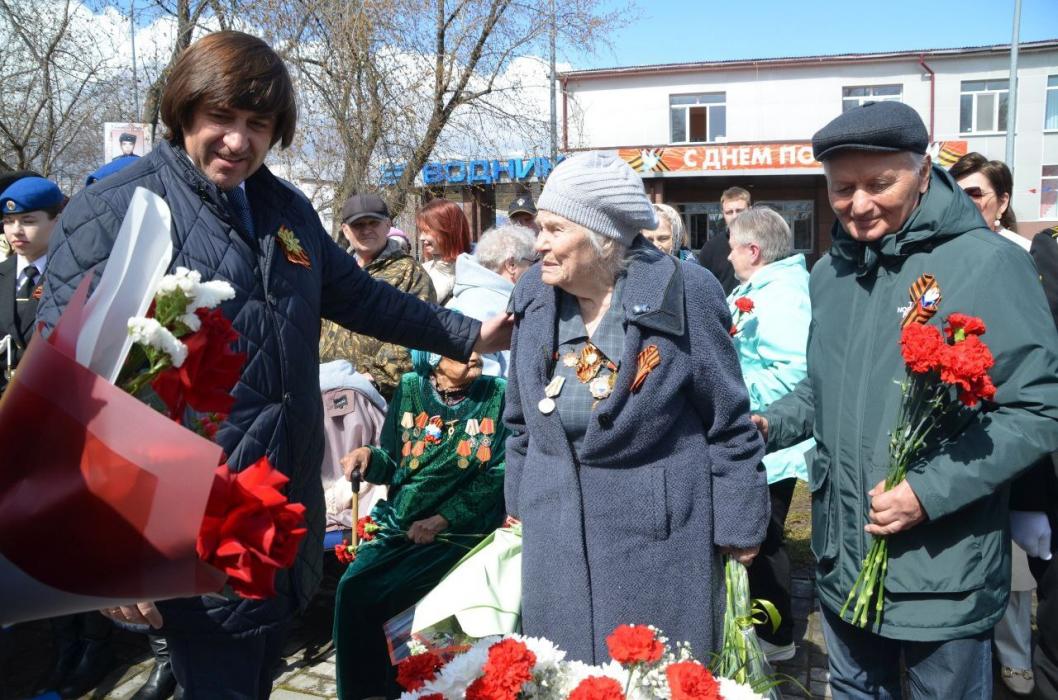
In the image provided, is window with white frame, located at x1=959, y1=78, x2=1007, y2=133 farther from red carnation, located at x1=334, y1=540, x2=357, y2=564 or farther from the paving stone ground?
red carnation, located at x1=334, y1=540, x2=357, y2=564

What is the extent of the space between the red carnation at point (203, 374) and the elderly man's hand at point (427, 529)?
8.44 feet

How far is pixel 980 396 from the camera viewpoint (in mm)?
1998

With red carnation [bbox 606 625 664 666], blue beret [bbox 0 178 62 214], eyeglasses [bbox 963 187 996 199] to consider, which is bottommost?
red carnation [bbox 606 625 664 666]

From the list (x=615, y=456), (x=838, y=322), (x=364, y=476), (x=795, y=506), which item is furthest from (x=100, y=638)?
(x=795, y=506)

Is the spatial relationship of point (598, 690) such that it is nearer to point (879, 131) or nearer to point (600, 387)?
point (600, 387)

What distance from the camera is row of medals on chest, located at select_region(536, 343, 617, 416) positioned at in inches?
96.4

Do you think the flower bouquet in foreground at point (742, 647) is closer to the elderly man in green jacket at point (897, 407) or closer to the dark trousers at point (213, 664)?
the elderly man in green jacket at point (897, 407)

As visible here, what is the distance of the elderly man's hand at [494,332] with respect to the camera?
9.43ft

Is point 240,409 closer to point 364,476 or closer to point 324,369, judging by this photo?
point 364,476

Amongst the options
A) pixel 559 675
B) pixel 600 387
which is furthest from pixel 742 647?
pixel 600 387

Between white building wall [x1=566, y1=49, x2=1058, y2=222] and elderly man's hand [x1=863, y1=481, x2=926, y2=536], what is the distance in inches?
1094

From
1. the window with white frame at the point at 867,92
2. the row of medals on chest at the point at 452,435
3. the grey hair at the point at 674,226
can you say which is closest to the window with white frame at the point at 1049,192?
the window with white frame at the point at 867,92

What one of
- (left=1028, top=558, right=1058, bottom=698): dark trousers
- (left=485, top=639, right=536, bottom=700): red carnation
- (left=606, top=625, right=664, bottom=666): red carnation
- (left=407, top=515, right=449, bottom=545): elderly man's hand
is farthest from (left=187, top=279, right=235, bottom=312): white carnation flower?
(left=407, top=515, right=449, bottom=545): elderly man's hand

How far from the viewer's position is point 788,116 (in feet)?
101
